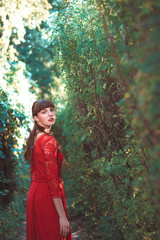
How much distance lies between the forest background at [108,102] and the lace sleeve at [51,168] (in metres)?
0.65

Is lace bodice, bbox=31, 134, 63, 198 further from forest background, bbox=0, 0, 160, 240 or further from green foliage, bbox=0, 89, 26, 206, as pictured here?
green foliage, bbox=0, 89, 26, 206

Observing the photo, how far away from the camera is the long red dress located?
88.2 inches

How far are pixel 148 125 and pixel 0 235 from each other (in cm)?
387

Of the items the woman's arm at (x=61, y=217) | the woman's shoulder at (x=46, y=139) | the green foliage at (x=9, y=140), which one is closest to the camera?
Answer: the woman's arm at (x=61, y=217)

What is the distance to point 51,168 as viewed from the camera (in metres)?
2.24

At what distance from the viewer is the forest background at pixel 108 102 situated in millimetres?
1064

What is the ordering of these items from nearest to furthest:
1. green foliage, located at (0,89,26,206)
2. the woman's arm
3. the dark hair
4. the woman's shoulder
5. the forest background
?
the forest background < the woman's arm < the woman's shoulder < the dark hair < green foliage, located at (0,89,26,206)

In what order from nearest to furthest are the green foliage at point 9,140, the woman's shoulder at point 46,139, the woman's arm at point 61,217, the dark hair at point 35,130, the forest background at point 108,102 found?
1. the forest background at point 108,102
2. the woman's arm at point 61,217
3. the woman's shoulder at point 46,139
4. the dark hair at point 35,130
5. the green foliage at point 9,140

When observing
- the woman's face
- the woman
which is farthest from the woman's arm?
Result: the woman's face

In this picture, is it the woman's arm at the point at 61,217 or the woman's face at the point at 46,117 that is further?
the woman's face at the point at 46,117

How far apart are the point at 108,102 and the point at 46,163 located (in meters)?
1.28

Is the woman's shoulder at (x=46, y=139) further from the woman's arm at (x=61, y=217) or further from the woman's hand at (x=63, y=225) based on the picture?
the woman's hand at (x=63, y=225)

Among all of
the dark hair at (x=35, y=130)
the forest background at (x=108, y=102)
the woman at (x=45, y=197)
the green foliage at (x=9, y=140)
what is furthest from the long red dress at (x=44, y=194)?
the green foliage at (x=9, y=140)

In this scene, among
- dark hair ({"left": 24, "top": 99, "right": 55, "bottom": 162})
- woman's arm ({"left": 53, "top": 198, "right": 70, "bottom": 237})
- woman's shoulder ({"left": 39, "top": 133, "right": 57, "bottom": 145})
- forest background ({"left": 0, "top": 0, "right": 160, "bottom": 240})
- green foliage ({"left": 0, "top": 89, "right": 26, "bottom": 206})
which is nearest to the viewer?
forest background ({"left": 0, "top": 0, "right": 160, "bottom": 240})
